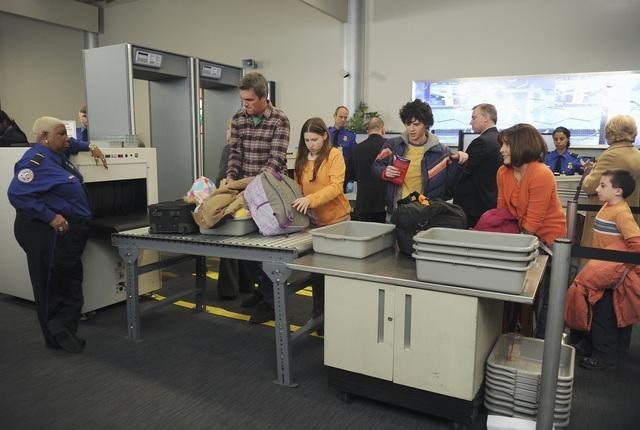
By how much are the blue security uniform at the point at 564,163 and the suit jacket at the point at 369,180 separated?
228 cm

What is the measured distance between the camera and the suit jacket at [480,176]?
3617 mm

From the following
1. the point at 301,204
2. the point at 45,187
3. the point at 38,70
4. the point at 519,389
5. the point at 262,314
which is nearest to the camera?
the point at 519,389

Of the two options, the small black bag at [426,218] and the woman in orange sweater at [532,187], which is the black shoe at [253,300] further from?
the woman in orange sweater at [532,187]

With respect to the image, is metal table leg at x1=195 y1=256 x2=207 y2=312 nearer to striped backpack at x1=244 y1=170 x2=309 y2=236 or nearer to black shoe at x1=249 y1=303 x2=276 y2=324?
black shoe at x1=249 y1=303 x2=276 y2=324

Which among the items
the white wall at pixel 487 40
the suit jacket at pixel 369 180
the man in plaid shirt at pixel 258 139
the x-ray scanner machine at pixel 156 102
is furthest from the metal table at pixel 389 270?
the white wall at pixel 487 40

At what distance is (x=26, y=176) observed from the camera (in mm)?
2883

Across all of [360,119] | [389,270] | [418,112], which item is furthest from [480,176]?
[360,119]

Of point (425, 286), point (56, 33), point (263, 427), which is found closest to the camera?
point (425, 286)

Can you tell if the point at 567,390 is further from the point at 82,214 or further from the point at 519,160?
the point at 82,214

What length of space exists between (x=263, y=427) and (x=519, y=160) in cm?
181

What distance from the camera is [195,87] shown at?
494 cm

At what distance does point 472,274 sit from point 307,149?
143cm

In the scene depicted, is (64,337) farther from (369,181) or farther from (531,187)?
(531,187)

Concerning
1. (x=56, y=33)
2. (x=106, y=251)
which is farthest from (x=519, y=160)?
(x=56, y=33)
